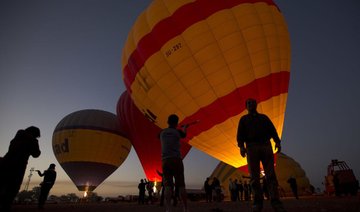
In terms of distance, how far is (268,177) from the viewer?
3.87 metres

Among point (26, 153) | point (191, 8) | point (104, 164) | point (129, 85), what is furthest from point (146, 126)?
point (26, 153)

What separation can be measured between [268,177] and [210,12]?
27.4 ft

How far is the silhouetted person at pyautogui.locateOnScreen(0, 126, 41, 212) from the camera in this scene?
171 inches

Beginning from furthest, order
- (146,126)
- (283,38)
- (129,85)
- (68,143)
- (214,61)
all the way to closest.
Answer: (68,143)
(146,126)
(129,85)
(283,38)
(214,61)

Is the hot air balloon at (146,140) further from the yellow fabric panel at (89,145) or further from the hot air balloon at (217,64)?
the hot air balloon at (217,64)

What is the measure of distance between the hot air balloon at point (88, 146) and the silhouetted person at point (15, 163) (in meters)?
20.5

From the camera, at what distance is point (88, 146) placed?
2409 centimetres

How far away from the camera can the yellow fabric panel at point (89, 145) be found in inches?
947

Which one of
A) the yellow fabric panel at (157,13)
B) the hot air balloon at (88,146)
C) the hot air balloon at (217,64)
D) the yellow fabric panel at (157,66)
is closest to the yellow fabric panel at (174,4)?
the hot air balloon at (217,64)

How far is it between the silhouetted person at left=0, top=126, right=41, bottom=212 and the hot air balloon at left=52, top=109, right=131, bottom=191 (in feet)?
67.4

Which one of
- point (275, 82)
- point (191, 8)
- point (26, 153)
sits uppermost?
point (191, 8)

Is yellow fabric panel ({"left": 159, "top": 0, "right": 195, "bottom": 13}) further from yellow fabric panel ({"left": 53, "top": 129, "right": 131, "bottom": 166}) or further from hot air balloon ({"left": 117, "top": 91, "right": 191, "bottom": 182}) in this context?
yellow fabric panel ({"left": 53, "top": 129, "right": 131, "bottom": 166})

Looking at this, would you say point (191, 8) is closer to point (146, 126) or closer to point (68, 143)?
point (146, 126)

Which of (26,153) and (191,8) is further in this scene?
(191,8)
